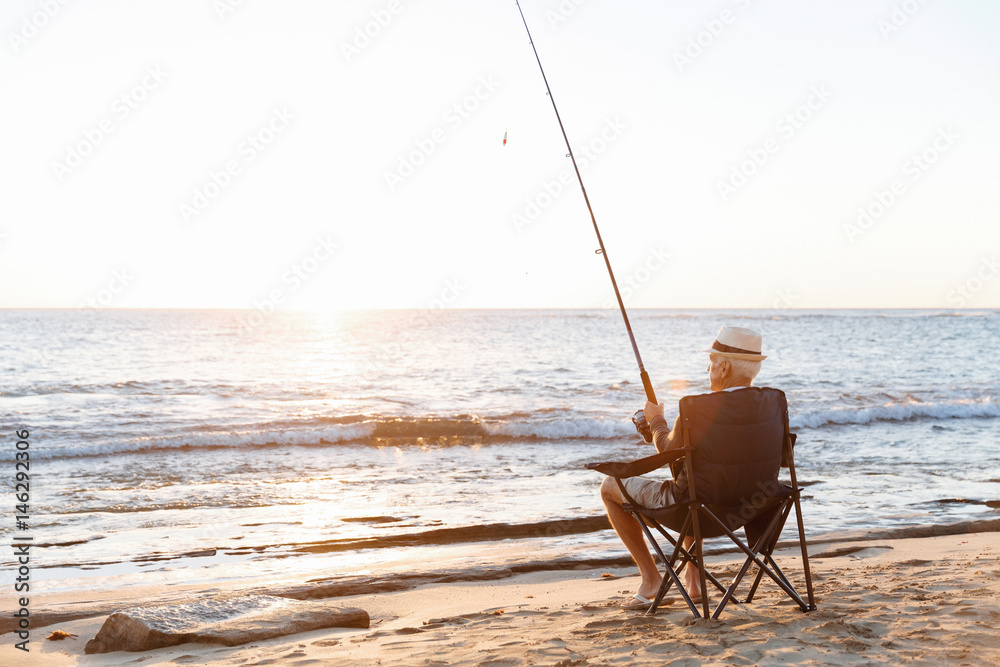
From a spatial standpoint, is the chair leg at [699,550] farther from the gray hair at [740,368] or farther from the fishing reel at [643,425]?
the gray hair at [740,368]

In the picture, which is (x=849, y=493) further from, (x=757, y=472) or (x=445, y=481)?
(x=757, y=472)

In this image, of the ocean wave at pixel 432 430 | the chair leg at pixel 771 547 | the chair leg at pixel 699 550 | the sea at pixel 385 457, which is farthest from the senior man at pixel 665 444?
the ocean wave at pixel 432 430

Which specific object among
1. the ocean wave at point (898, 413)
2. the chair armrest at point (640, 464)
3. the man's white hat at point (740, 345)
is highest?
the man's white hat at point (740, 345)

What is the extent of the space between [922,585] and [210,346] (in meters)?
39.0

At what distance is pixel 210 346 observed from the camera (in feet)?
129

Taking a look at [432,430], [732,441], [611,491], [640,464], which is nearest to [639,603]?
[611,491]

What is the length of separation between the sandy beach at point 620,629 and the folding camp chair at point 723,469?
312 millimetres

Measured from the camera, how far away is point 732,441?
333cm

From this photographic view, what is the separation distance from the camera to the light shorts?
11.6ft

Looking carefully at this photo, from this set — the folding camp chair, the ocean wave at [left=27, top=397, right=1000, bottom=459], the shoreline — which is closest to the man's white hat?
the folding camp chair

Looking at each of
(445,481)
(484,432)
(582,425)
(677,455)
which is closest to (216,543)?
(445,481)

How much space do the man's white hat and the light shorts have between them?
2.19 ft

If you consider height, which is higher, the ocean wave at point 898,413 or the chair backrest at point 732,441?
the chair backrest at point 732,441

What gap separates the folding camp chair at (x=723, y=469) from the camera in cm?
331
